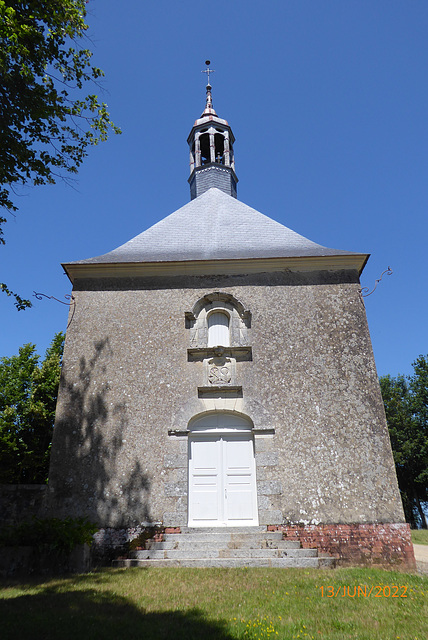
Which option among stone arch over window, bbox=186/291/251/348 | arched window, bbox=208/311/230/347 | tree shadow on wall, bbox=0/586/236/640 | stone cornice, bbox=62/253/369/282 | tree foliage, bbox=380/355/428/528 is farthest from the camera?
tree foliage, bbox=380/355/428/528

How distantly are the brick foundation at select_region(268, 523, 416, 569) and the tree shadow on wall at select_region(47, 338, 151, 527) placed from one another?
272 centimetres

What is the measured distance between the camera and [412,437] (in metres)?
28.7

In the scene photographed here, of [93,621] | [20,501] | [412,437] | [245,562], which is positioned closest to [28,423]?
[20,501]

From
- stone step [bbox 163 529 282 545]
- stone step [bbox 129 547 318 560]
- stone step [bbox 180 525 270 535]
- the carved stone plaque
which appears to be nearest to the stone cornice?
the carved stone plaque

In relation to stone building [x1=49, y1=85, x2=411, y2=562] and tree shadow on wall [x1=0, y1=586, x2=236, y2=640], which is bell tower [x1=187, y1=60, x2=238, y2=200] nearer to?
stone building [x1=49, y1=85, x2=411, y2=562]

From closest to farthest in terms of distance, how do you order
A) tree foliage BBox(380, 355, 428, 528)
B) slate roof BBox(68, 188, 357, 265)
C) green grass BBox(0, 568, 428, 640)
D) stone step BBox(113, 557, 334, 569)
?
green grass BBox(0, 568, 428, 640), stone step BBox(113, 557, 334, 569), slate roof BBox(68, 188, 357, 265), tree foliage BBox(380, 355, 428, 528)

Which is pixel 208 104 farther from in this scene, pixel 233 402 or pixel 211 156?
pixel 233 402

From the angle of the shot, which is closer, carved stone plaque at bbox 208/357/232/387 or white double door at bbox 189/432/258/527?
white double door at bbox 189/432/258/527

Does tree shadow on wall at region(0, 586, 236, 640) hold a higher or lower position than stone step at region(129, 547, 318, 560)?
lower

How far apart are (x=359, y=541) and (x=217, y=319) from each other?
510 centimetres

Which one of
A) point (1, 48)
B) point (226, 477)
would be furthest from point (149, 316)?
point (1, 48)

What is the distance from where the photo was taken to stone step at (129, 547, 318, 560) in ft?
23.1

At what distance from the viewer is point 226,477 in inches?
340

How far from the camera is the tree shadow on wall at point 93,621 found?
3564 millimetres
